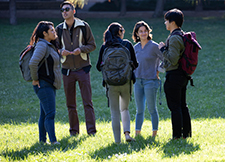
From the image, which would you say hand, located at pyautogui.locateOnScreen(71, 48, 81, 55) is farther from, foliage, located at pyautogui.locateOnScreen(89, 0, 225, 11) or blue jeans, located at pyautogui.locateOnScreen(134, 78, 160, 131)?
foliage, located at pyautogui.locateOnScreen(89, 0, 225, 11)

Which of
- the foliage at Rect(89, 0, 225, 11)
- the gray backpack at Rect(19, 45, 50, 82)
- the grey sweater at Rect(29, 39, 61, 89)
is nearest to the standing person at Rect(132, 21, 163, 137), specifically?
the grey sweater at Rect(29, 39, 61, 89)

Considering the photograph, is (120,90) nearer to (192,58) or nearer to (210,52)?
(192,58)

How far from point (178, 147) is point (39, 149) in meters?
2.25

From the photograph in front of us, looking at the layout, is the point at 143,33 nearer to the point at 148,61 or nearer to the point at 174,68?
the point at 148,61

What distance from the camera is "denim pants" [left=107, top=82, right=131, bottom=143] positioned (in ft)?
15.4

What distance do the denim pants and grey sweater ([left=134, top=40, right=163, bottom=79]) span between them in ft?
1.94

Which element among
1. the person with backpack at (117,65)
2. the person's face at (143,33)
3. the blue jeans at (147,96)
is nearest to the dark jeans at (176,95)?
the blue jeans at (147,96)

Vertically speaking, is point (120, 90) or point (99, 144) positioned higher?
point (120, 90)

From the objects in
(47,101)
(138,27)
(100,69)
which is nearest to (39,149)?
(47,101)

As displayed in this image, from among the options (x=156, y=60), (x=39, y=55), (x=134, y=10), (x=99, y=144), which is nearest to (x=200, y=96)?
(x=156, y=60)

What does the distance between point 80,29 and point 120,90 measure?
1733 millimetres

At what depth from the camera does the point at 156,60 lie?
5.26m

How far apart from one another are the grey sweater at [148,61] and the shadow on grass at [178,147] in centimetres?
118

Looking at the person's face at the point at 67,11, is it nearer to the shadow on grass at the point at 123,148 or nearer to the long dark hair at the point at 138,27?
the long dark hair at the point at 138,27
